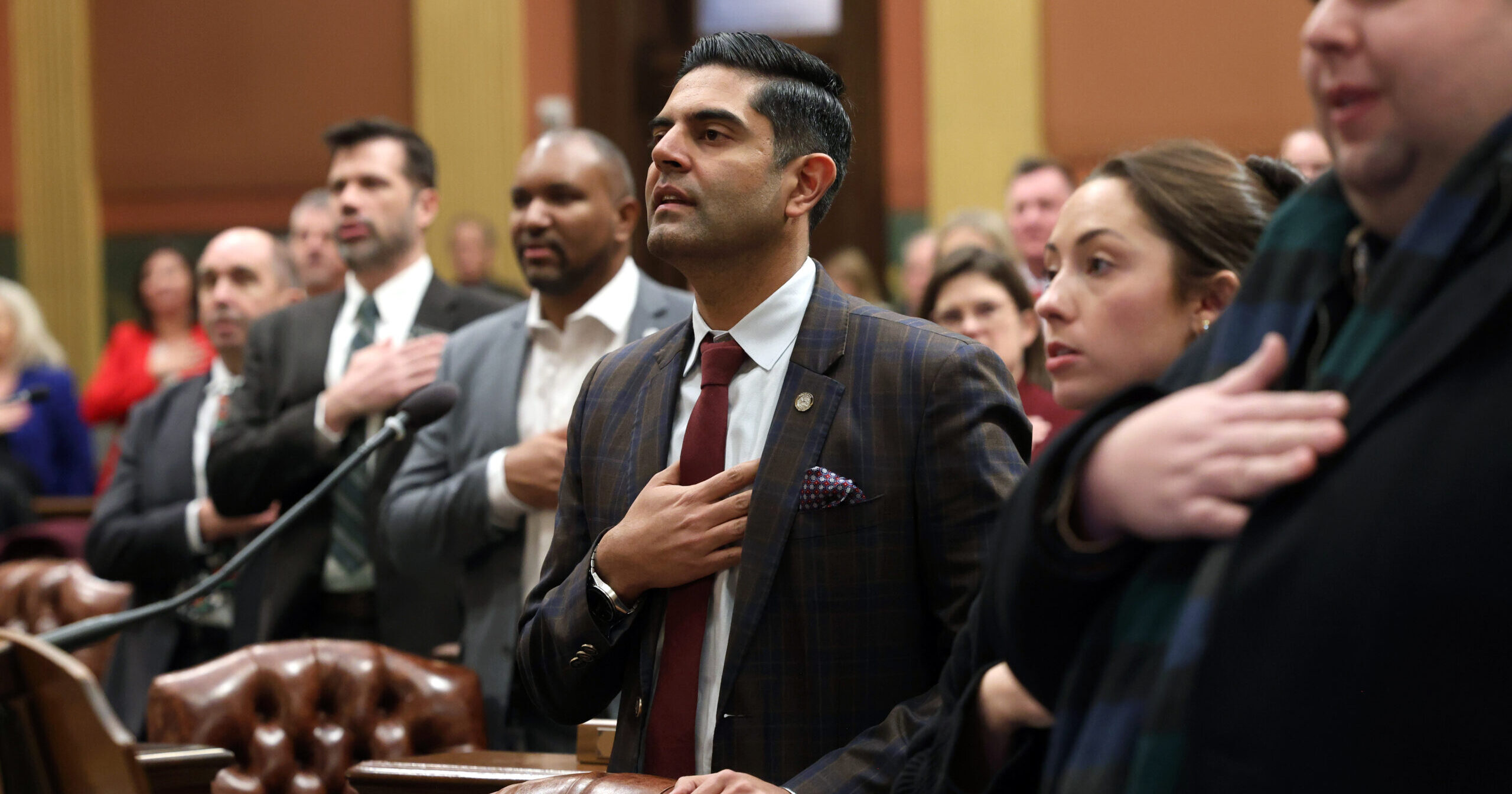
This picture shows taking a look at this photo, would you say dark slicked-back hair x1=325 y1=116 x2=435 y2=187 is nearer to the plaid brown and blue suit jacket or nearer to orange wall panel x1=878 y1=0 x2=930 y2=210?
the plaid brown and blue suit jacket

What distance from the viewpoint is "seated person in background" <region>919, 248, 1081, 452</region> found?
3.15 meters

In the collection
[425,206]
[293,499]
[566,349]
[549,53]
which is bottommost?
[293,499]

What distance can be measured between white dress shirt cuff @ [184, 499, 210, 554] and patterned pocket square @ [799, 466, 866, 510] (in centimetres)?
215

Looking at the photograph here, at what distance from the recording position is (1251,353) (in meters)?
1.02

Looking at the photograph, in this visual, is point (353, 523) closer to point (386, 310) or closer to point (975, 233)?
point (386, 310)

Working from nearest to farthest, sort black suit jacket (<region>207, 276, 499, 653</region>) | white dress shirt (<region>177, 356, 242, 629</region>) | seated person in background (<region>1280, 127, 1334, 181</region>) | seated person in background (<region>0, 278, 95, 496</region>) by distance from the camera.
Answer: black suit jacket (<region>207, 276, 499, 653</region>), seated person in background (<region>1280, 127, 1334, 181</region>), white dress shirt (<region>177, 356, 242, 629</region>), seated person in background (<region>0, 278, 95, 496</region>)

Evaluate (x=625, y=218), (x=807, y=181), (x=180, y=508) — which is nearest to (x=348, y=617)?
(x=180, y=508)

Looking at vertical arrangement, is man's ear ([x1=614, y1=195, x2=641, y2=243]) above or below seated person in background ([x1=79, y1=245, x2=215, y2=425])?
above

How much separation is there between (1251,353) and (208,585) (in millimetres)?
1449

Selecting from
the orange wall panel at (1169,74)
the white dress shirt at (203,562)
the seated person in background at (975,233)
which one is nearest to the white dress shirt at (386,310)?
the white dress shirt at (203,562)

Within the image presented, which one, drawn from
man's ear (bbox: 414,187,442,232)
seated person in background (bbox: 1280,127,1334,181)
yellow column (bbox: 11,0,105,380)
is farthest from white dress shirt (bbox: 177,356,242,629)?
yellow column (bbox: 11,0,105,380)

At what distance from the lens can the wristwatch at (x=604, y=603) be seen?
1745 mm

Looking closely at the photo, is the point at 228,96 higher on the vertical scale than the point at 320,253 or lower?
higher

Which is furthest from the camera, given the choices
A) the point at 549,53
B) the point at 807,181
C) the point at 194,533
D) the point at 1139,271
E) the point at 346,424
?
the point at 549,53
